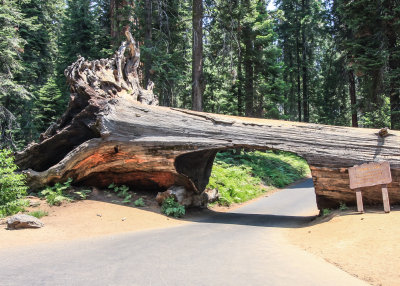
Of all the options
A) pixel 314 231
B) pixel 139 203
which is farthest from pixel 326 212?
pixel 139 203

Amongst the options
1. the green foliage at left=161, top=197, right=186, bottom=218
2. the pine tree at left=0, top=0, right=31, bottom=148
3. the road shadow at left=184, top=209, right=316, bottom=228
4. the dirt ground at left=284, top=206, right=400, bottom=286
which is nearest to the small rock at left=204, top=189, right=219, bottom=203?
the road shadow at left=184, top=209, right=316, bottom=228

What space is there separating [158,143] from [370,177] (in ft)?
20.5

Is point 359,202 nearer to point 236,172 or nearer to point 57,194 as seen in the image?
point 57,194

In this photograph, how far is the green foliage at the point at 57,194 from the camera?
29.2 ft

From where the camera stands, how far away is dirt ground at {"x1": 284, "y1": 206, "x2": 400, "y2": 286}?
4066 millimetres

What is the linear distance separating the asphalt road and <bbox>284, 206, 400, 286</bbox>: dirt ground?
0.95 ft

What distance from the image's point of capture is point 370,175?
7.32 m

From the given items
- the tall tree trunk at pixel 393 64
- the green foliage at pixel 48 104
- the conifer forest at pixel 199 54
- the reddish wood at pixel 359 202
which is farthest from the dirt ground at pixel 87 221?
the green foliage at pixel 48 104

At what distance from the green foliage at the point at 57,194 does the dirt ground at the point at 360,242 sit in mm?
6872

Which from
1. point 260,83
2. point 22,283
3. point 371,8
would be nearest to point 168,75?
point 260,83

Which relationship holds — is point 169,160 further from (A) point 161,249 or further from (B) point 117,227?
(A) point 161,249

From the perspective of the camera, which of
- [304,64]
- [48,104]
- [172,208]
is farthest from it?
[304,64]

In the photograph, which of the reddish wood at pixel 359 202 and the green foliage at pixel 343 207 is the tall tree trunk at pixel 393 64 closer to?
the green foliage at pixel 343 207

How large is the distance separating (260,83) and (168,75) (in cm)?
869
